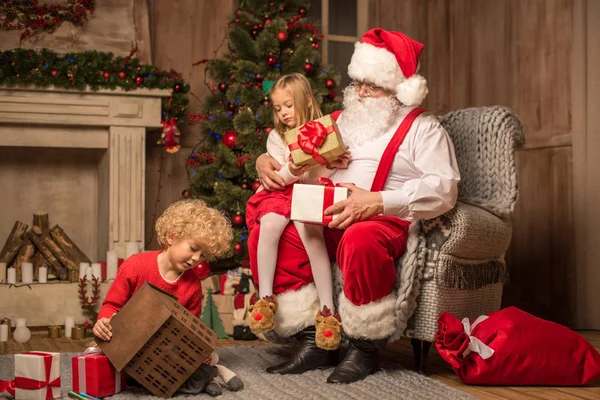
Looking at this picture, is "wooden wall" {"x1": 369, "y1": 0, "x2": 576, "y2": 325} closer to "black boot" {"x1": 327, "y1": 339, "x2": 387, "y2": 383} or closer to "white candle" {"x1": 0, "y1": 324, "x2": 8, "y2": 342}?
"black boot" {"x1": 327, "y1": 339, "x2": 387, "y2": 383}

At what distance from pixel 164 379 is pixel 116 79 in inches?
85.9

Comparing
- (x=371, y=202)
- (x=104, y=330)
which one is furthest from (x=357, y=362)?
(x=104, y=330)

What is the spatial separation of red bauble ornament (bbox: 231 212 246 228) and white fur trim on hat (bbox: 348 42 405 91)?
129 cm

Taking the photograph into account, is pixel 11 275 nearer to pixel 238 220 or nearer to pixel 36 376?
pixel 238 220

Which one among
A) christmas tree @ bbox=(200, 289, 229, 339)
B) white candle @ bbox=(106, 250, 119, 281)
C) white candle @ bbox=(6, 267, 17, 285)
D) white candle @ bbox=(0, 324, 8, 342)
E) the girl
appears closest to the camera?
the girl

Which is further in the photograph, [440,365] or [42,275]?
[42,275]

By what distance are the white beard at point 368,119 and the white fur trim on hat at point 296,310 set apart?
564mm

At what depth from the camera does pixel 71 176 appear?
172 inches

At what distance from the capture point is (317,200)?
240 cm

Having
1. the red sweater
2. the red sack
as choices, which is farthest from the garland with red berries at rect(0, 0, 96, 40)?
the red sack

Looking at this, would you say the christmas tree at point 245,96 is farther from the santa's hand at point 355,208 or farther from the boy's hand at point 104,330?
the boy's hand at point 104,330

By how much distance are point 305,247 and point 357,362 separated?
0.42 metres

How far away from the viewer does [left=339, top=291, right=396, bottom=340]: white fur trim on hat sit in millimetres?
2373

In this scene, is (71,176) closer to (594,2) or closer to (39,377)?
(39,377)
